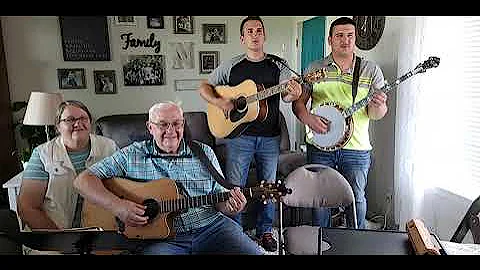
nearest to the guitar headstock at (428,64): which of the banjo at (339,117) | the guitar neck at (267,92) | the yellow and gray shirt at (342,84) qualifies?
the banjo at (339,117)

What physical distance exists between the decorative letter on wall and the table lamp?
12.1 inches

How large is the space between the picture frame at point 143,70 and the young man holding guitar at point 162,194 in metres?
0.08

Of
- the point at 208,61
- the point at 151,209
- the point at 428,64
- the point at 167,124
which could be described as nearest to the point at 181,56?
the point at 208,61

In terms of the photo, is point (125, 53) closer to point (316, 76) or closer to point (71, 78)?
point (71, 78)

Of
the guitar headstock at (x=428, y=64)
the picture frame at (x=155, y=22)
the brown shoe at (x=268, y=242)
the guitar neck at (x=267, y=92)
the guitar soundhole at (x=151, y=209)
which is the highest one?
the picture frame at (x=155, y=22)

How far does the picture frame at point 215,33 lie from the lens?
1.08 meters

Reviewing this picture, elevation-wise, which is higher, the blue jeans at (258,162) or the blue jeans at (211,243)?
the blue jeans at (258,162)

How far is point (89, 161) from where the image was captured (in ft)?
3.62

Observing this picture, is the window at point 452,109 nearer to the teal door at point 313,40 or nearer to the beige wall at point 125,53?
the beige wall at point 125,53

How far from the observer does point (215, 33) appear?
108cm

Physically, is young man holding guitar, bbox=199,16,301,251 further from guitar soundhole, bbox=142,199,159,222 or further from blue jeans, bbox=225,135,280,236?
guitar soundhole, bbox=142,199,159,222

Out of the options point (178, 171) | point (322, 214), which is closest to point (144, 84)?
point (178, 171)
